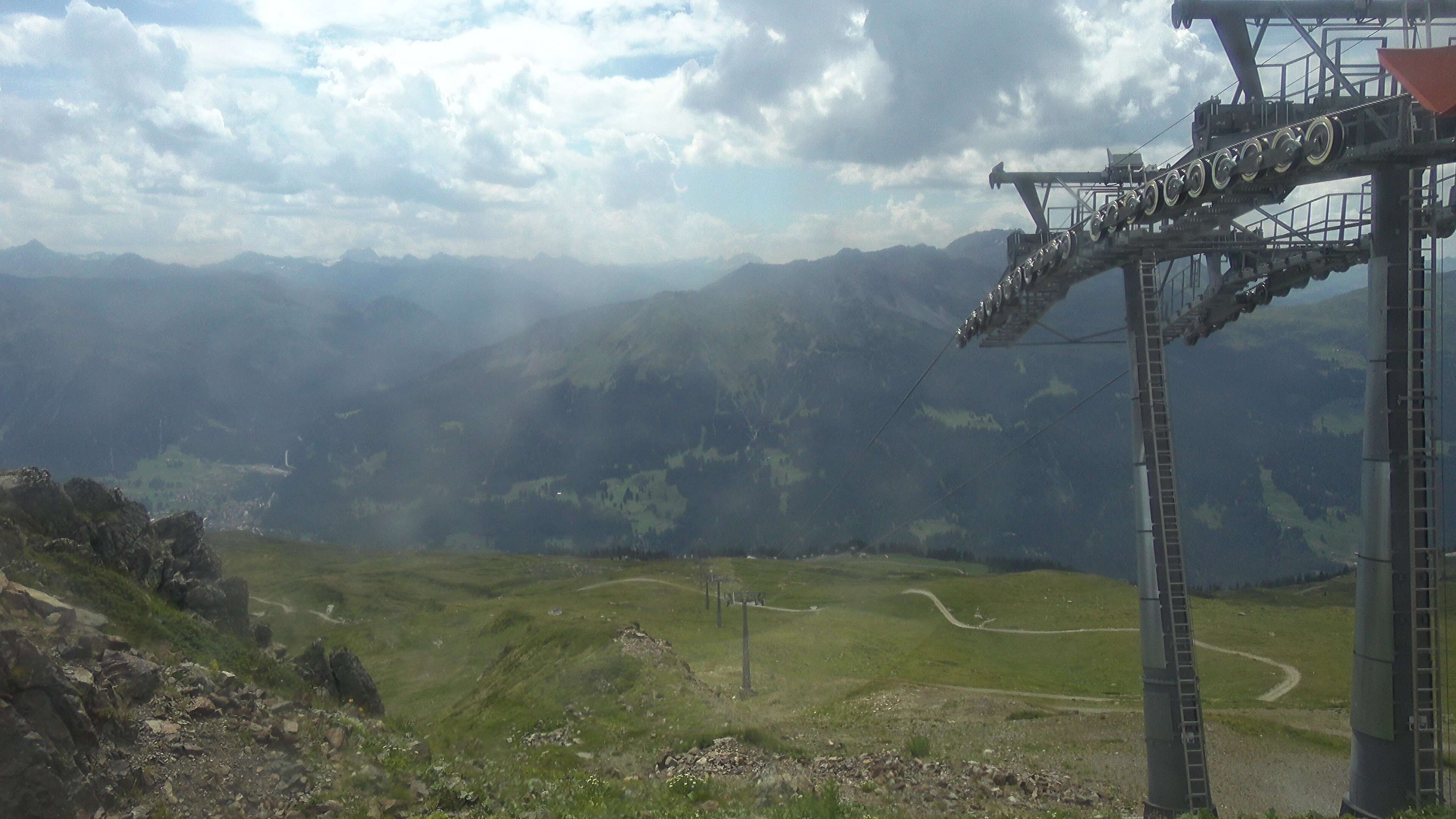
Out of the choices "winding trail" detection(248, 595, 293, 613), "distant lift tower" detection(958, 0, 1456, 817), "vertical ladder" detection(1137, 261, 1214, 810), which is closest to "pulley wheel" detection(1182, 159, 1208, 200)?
"distant lift tower" detection(958, 0, 1456, 817)

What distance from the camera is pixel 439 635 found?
88125mm

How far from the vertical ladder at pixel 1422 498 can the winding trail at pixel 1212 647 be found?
18.7 metres

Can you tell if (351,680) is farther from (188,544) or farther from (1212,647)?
(1212,647)

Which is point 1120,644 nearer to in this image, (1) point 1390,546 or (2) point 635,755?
(2) point 635,755

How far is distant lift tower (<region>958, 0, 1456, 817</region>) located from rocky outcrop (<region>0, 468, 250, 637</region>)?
88.3ft

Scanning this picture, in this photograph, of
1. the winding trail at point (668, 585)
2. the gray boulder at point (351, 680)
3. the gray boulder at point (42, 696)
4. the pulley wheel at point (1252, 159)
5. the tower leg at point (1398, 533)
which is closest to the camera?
the gray boulder at point (42, 696)

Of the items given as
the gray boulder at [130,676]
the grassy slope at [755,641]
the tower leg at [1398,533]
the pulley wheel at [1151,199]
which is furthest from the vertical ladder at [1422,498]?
the gray boulder at [130,676]

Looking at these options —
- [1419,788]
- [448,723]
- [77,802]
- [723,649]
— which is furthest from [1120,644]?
[77,802]

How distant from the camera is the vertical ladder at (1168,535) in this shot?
19.9m

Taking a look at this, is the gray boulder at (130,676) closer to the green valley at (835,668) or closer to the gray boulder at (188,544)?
the green valley at (835,668)

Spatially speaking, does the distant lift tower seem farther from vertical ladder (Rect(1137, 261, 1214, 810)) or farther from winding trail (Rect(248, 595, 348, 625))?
winding trail (Rect(248, 595, 348, 625))

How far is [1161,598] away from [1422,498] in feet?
19.3

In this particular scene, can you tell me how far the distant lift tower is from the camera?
1514cm

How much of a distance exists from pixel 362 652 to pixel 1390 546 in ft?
254
